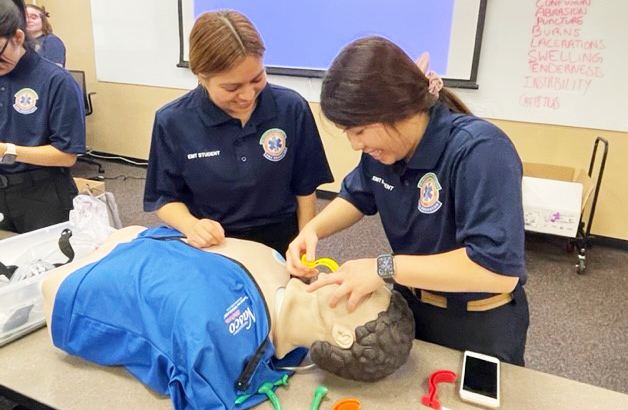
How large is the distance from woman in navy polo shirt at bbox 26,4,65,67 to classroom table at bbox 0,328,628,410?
2.95 meters

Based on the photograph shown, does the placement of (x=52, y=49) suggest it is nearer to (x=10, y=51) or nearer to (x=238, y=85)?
(x=10, y=51)

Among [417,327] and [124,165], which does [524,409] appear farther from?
[124,165]

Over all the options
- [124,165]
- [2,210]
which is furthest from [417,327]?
[124,165]

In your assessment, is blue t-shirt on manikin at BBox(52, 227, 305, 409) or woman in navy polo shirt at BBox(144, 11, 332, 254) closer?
blue t-shirt on manikin at BBox(52, 227, 305, 409)

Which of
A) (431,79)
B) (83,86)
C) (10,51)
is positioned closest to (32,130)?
(10,51)

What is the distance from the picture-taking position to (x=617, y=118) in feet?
9.55

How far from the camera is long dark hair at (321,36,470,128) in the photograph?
35.3 inches

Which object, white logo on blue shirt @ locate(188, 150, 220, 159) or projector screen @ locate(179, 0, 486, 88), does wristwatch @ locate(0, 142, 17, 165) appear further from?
projector screen @ locate(179, 0, 486, 88)

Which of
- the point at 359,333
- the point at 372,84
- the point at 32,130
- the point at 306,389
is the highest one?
the point at 372,84

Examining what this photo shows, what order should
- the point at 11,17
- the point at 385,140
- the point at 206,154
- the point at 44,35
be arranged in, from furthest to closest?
the point at 44,35 < the point at 11,17 < the point at 206,154 < the point at 385,140

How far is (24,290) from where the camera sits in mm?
1107

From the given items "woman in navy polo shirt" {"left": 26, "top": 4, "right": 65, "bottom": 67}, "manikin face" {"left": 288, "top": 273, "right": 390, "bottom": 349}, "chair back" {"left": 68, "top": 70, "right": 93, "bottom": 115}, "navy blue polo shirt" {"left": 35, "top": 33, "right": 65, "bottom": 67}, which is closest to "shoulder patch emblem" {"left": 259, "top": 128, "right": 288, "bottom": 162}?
"manikin face" {"left": 288, "top": 273, "right": 390, "bottom": 349}

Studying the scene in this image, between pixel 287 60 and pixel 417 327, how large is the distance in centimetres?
288

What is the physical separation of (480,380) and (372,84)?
1.87 ft
